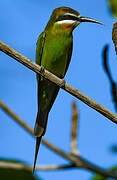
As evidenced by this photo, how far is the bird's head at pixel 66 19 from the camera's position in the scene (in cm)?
240

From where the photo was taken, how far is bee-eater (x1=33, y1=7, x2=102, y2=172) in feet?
8.11

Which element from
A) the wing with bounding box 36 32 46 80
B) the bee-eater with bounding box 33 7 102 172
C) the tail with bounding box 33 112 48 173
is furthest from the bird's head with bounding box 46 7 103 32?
the tail with bounding box 33 112 48 173

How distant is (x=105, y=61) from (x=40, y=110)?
1240 millimetres

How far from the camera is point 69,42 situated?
8.32 ft

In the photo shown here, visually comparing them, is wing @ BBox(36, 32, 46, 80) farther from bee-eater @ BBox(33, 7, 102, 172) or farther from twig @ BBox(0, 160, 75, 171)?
twig @ BBox(0, 160, 75, 171)

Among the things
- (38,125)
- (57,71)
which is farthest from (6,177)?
(57,71)

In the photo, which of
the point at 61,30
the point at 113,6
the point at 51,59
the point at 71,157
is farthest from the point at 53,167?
the point at 61,30

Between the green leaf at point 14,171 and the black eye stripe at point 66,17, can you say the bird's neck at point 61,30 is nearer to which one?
the black eye stripe at point 66,17

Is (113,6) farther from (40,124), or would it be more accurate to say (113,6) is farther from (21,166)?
(40,124)

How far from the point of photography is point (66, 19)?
249cm

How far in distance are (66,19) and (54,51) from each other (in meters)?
0.29

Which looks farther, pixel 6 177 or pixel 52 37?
pixel 52 37

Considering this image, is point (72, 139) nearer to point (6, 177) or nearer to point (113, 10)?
point (6, 177)

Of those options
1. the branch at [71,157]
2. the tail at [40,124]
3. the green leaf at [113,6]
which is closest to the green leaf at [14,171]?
the branch at [71,157]
